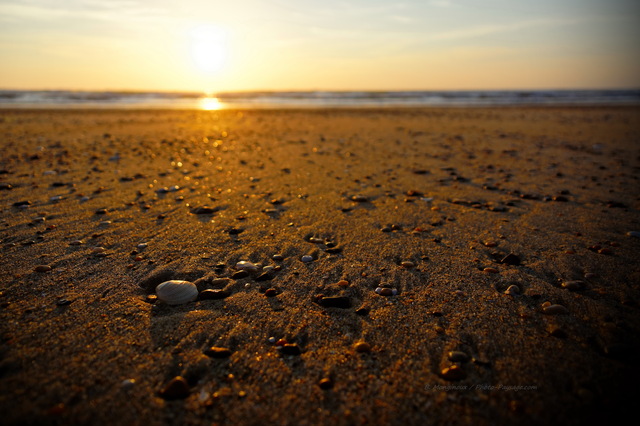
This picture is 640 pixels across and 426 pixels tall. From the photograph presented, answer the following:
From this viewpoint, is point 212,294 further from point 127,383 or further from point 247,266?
point 127,383

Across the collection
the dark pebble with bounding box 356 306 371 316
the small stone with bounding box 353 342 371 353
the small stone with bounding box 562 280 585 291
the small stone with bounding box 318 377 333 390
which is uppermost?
the small stone with bounding box 562 280 585 291

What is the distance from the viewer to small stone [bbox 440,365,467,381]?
80.5 inches

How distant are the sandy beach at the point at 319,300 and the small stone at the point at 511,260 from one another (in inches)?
0.7

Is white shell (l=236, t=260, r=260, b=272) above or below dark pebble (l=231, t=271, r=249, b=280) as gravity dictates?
above

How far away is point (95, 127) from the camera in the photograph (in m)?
13.8

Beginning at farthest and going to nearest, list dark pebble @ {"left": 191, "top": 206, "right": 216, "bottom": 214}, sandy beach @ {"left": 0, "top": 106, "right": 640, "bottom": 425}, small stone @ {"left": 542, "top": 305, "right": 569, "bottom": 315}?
dark pebble @ {"left": 191, "top": 206, "right": 216, "bottom": 214} → small stone @ {"left": 542, "top": 305, "right": 569, "bottom": 315} → sandy beach @ {"left": 0, "top": 106, "right": 640, "bottom": 425}

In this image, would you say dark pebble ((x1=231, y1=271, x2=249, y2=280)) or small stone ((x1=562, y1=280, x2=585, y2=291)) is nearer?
small stone ((x1=562, y1=280, x2=585, y2=291))

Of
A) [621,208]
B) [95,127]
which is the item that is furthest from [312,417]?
[95,127]

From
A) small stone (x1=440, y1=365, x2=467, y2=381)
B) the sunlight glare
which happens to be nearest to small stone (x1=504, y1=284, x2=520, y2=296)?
small stone (x1=440, y1=365, x2=467, y2=381)

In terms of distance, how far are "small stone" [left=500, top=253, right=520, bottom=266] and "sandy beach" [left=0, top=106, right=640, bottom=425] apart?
0.02 meters

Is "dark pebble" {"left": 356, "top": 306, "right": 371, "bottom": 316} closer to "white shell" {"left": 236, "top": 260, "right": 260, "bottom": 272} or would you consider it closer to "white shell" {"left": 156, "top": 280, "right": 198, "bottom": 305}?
"white shell" {"left": 236, "top": 260, "right": 260, "bottom": 272}

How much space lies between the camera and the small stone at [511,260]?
11.0 ft

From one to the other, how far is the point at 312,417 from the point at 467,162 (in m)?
7.27

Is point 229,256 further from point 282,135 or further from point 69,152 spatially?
point 282,135
